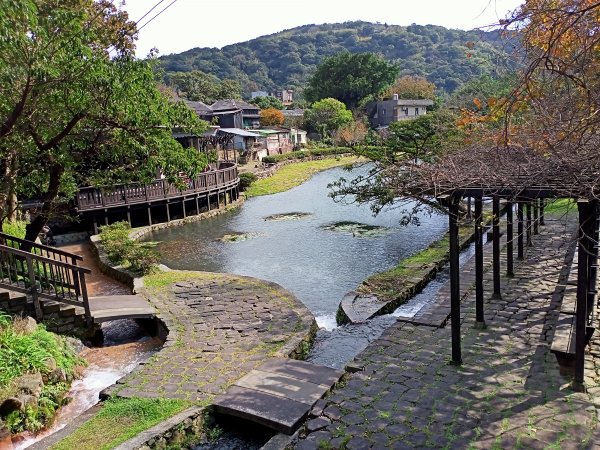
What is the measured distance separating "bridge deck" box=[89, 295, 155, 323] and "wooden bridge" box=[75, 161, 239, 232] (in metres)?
7.78

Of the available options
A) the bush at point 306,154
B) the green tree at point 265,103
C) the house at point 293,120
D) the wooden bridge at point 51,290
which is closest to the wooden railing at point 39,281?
the wooden bridge at point 51,290

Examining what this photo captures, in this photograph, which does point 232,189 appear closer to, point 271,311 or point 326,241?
point 326,241

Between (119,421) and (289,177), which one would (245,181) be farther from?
(119,421)

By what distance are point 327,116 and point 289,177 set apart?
23.6 metres

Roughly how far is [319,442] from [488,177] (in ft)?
12.3

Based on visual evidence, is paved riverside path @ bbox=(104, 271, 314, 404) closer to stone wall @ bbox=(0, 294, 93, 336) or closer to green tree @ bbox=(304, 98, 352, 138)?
stone wall @ bbox=(0, 294, 93, 336)

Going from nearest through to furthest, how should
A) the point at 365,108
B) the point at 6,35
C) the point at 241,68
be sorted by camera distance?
the point at 6,35, the point at 365,108, the point at 241,68

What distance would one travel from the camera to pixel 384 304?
10.4 meters

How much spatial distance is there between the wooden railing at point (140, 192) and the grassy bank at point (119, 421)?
39.0 feet

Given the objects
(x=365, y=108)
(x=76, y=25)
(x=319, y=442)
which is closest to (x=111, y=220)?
(x=76, y=25)

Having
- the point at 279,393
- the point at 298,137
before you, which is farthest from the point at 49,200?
the point at 298,137

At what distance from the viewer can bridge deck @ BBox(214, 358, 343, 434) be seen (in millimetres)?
5859

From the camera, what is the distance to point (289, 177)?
39.8 metres

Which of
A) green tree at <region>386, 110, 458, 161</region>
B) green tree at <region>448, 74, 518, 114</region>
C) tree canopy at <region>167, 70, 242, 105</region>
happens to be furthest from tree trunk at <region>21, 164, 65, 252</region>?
tree canopy at <region>167, 70, 242, 105</region>
